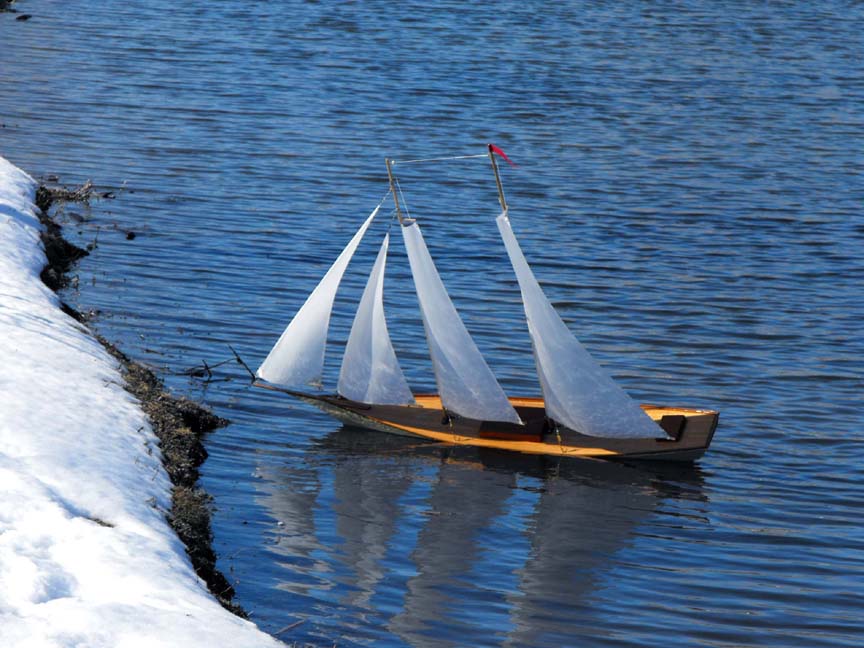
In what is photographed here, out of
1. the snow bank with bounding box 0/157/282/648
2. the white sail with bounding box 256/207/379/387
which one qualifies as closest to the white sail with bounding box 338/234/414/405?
the white sail with bounding box 256/207/379/387

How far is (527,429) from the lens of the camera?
86.4 ft

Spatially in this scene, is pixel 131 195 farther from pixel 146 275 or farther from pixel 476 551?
pixel 476 551

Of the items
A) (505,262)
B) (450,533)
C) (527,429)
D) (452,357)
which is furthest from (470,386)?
(505,262)

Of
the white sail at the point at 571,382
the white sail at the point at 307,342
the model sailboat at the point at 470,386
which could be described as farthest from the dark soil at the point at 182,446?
the white sail at the point at 571,382

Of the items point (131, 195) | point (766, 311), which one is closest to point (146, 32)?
point (131, 195)

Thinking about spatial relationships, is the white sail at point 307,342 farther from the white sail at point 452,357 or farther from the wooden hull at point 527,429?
the white sail at point 452,357

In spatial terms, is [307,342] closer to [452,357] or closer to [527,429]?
[452,357]

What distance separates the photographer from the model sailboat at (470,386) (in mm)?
25797

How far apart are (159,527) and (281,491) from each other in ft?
17.6

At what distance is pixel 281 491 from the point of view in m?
23.6

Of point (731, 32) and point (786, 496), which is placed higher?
point (731, 32)

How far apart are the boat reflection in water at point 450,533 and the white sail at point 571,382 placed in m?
0.88

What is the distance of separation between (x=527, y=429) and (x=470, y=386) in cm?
146

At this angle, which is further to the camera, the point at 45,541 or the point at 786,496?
the point at 786,496
